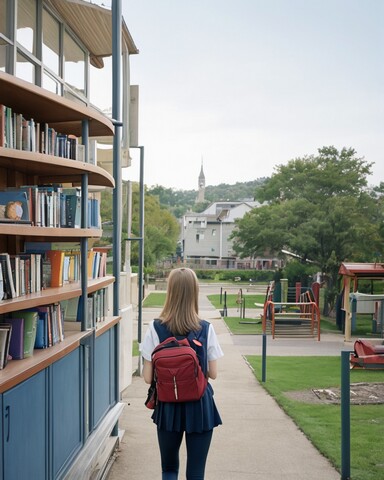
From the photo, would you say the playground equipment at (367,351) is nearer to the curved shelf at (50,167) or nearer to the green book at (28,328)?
the curved shelf at (50,167)

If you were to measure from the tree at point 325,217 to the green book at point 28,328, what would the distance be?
24.8m

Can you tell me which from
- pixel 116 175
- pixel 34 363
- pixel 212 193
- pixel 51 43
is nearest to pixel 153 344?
pixel 34 363

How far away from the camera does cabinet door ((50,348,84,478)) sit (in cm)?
487

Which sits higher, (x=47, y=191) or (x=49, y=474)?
(x=47, y=191)

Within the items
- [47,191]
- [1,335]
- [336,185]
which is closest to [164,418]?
[1,335]

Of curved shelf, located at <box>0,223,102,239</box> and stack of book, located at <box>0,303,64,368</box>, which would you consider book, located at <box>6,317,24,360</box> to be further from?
curved shelf, located at <box>0,223,102,239</box>

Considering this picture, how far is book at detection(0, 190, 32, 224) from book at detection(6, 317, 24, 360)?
2.21 ft

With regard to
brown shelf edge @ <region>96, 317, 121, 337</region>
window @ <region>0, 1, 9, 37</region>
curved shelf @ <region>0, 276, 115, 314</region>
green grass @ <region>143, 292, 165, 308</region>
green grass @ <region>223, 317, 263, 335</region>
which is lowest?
green grass @ <region>143, 292, 165, 308</region>

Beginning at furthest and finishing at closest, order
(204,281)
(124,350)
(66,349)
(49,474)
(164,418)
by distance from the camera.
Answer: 1. (204,281)
2. (124,350)
3. (66,349)
4. (49,474)
5. (164,418)

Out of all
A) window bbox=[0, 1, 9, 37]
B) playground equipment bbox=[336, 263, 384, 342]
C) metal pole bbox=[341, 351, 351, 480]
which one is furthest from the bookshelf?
playground equipment bbox=[336, 263, 384, 342]

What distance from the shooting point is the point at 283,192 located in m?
36.9

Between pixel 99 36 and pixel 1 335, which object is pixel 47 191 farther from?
pixel 99 36

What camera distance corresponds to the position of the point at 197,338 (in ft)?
13.5

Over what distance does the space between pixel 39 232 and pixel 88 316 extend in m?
1.50
